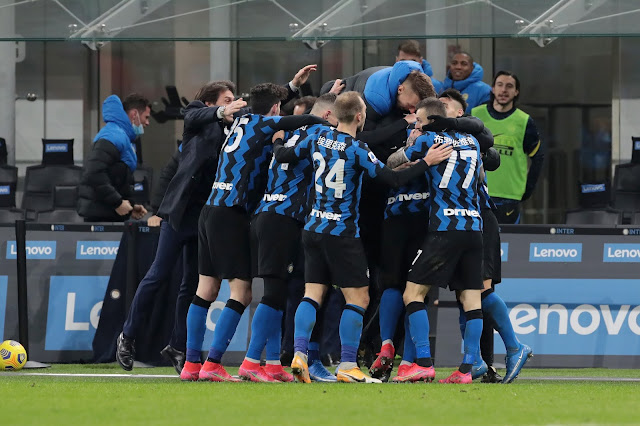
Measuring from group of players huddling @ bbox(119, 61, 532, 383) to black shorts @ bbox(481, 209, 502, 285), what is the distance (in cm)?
1

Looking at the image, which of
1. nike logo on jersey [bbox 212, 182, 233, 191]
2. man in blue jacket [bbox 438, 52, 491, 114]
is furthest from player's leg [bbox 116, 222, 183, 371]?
man in blue jacket [bbox 438, 52, 491, 114]

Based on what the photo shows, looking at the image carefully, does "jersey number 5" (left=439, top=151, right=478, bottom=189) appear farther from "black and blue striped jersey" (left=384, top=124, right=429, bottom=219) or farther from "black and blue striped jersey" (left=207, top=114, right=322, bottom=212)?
"black and blue striped jersey" (left=207, top=114, right=322, bottom=212)

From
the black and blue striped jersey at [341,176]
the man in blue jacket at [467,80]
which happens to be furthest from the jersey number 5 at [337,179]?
the man in blue jacket at [467,80]

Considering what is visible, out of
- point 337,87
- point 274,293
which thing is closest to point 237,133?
point 337,87

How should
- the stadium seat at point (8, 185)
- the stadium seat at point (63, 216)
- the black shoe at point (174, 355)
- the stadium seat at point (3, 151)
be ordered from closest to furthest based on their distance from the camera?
the black shoe at point (174, 355), the stadium seat at point (8, 185), the stadium seat at point (63, 216), the stadium seat at point (3, 151)

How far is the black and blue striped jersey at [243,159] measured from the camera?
930 centimetres

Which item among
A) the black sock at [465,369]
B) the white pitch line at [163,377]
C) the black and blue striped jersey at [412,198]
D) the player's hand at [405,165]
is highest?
the player's hand at [405,165]

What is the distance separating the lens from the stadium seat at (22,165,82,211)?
17.8 metres

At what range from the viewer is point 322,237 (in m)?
8.96

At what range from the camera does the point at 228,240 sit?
9305 millimetres

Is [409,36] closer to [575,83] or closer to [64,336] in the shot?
[64,336]

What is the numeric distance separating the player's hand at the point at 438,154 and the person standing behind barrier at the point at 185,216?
1.54m

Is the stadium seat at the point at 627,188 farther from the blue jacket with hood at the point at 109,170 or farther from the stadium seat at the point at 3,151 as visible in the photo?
the stadium seat at the point at 3,151

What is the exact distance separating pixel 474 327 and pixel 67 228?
4.30m
